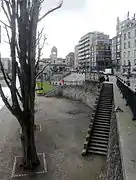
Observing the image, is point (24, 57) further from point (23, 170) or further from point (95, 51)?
point (95, 51)

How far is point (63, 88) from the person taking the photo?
47.0 m

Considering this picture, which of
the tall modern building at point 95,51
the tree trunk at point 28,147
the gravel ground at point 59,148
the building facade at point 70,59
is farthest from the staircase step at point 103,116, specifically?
the building facade at point 70,59

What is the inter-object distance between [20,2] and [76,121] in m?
15.4

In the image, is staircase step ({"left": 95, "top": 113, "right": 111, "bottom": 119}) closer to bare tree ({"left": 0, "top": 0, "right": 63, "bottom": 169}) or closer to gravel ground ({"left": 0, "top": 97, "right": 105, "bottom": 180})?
gravel ground ({"left": 0, "top": 97, "right": 105, "bottom": 180})

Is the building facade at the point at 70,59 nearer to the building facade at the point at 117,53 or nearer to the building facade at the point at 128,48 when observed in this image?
the building facade at the point at 117,53

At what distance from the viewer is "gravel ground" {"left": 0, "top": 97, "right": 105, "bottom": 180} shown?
1204 centimetres

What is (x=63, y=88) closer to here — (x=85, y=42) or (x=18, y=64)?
(x=18, y=64)

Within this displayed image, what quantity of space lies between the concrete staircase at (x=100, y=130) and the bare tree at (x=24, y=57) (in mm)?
4030

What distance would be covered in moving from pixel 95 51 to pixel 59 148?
9112 centimetres

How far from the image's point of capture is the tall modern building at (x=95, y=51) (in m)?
93.7

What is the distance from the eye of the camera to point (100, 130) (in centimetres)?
1678

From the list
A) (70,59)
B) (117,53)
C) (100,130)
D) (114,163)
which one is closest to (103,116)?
(100,130)

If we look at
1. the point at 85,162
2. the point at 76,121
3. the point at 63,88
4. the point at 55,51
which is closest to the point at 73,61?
the point at 55,51

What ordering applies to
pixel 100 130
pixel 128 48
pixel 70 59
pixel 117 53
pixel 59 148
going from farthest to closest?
pixel 70 59
pixel 117 53
pixel 128 48
pixel 100 130
pixel 59 148
